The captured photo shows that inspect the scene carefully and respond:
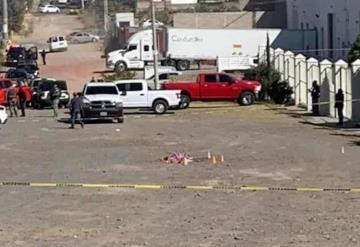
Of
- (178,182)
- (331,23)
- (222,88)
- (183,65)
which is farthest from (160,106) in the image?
(331,23)

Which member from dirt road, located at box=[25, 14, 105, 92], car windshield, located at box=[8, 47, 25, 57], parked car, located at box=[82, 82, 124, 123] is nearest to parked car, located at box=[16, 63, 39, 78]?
dirt road, located at box=[25, 14, 105, 92]

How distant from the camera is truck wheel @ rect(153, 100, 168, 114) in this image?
50875 mm

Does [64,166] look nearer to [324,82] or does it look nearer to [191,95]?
[324,82]

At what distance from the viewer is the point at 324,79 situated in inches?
1842

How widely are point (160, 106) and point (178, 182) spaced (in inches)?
1142

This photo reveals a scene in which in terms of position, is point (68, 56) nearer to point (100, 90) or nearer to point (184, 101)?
point (184, 101)

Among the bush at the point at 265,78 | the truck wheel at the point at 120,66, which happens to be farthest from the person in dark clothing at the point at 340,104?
the truck wheel at the point at 120,66

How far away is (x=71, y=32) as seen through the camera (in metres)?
122

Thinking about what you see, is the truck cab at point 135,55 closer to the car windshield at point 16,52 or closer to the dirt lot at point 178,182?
the car windshield at point 16,52

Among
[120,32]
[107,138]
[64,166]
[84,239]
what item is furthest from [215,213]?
[120,32]

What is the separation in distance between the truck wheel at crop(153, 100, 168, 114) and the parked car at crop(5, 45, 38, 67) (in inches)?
1472

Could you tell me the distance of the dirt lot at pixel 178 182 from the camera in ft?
48.6

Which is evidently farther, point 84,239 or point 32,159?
point 32,159

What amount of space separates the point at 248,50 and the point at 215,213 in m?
63.1
